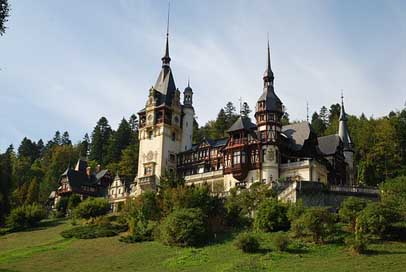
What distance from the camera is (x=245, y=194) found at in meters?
56.6

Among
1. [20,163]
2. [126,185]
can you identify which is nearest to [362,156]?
[126,185]

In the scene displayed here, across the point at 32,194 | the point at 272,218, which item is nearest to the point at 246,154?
the point at 272,218

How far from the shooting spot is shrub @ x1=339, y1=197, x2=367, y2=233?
4703cm

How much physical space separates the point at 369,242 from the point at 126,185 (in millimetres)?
48991

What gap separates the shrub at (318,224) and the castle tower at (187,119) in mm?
38554

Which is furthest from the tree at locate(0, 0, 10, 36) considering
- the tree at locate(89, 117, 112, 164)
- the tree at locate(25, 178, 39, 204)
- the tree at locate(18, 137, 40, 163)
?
the tree at locate(18, 137, 40, 163)

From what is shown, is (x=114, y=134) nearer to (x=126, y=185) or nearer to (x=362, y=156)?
(x=126, y=185)

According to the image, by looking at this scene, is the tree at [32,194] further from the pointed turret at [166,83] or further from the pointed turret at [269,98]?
the pointed turret at [269,98]

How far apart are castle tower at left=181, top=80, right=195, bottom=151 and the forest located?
73.2 ft

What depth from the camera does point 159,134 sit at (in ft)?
266

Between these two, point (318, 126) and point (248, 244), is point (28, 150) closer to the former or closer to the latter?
point (318, 126)

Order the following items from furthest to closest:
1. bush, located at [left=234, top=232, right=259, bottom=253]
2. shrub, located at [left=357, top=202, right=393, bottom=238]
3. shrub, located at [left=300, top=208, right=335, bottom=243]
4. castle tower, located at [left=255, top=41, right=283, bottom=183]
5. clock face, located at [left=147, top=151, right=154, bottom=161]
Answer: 1. clock face, located at [left=147, top=151, right=154, bottom=161]
2. castle tower, located at [left=255, top=41, right=283, bottom=183]
3. shrub, located at [left=300, top=208, right=335, bottom=243]
4. shrub, located at [left=357, top=202, right=393, bottom=238]
5. bush, located at [left=234, top=232, right=259, bottom=253]

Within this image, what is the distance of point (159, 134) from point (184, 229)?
105 ft

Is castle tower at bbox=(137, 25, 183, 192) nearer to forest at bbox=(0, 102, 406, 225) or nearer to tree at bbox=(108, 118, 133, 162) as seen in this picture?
forest at bbox=(0, 102, 406, 225)
